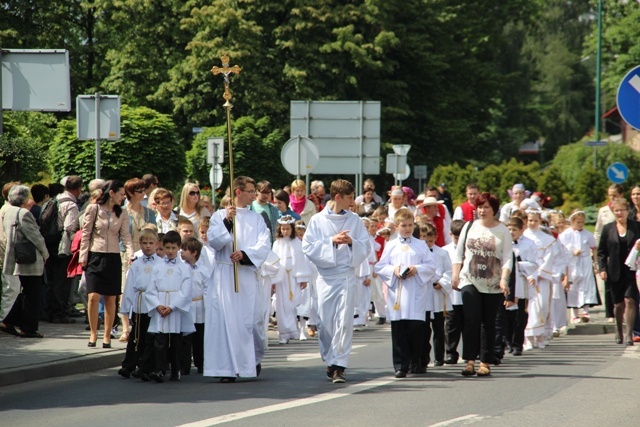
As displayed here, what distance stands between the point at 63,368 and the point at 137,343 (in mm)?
948

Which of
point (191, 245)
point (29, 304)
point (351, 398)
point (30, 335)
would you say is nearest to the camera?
point (351, 398)

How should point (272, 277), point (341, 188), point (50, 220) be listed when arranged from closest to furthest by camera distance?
1. point (341, 188)
2. point (50, 220)
3. point (272, 277)

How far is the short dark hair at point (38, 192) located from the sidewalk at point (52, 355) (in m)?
1.76

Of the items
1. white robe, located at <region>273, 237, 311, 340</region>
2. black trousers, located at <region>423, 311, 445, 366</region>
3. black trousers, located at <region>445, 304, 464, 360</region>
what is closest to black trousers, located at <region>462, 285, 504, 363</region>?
black trousers, located at <region>423, 311, 445, 366</region>

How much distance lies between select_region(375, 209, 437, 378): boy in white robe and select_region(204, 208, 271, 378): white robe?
135 centimetres

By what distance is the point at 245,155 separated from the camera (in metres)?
41.0

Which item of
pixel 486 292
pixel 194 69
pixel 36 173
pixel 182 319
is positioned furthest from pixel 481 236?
pixel 194 69

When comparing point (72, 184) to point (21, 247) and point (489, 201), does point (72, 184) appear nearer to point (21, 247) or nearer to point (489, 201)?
point (21, 247)

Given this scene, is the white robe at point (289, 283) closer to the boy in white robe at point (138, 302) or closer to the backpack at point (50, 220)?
the backpack at point (50, 220)

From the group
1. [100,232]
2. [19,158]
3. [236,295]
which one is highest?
[19,158]

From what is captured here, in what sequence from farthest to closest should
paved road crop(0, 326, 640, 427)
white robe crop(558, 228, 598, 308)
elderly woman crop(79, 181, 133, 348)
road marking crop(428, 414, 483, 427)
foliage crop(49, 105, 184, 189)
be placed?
foliage crop(49, 105, 184, 189)
white robe crop(558, 228, 598, 308)
elderly woman crop(79, 181, 133, 348)
paved road crop(0, 326, 640, 427)
road marking crop(428, 414, 483, 427)

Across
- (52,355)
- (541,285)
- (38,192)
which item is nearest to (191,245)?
(52,355)

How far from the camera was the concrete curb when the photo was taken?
12070 mm

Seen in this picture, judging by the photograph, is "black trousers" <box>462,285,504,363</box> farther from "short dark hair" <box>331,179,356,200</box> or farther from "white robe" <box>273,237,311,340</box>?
"white robe" <box>273,237,311,340</box>
